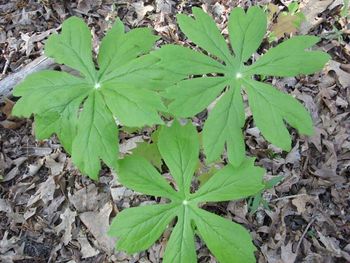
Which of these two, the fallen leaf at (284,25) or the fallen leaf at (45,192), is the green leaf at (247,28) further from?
the fallen leaf at (45,192)

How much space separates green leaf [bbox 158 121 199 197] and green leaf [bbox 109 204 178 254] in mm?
210

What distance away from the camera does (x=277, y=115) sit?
80.6 inches

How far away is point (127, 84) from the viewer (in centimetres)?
207

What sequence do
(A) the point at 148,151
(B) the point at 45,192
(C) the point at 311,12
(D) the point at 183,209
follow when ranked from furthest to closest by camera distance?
(C) the point at 311,12 → (B) the point at 45,192 → (A) the point at 148,151 → (D) the point at 183,209

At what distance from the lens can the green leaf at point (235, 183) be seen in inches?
83.2

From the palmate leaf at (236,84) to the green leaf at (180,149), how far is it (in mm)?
167

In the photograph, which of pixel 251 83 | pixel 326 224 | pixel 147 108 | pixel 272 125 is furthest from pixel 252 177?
pixel 326 224

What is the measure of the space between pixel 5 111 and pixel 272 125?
2.27 meters

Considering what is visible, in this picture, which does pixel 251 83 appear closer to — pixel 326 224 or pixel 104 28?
pixel 326 224

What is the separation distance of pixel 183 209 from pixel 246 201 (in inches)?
37.0

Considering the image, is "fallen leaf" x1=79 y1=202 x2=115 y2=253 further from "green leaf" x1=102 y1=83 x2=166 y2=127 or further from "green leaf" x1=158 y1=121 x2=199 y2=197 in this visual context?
"green leaf" x1=102 y1=83 x2=166 y2=127

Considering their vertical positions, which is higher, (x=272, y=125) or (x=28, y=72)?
(x=28, y=72)

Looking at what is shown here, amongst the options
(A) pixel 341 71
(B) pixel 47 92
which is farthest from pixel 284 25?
(B) pixel 47 92

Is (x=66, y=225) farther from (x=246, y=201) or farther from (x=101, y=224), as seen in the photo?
(x=246, y=201)
